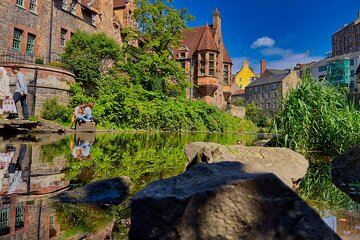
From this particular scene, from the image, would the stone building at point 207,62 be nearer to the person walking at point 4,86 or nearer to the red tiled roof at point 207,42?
the red tiled roof at point 207,42

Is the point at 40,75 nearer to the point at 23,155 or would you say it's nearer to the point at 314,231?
the point at 23,155

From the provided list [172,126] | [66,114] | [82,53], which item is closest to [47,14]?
[82,53]

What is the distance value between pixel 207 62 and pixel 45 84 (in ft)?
90.4

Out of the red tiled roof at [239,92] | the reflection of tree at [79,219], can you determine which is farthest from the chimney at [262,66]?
the reflection of tree at [79,219]

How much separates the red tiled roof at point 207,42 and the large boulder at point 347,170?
39.1 metres

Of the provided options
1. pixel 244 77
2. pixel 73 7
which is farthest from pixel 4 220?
pixel 244 77

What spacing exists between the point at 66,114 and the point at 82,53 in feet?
24.2

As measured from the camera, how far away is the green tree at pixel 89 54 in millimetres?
23484


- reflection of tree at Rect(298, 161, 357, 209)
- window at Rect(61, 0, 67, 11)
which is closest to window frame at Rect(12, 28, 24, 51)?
window at Rect(61, 0, 67, 11)

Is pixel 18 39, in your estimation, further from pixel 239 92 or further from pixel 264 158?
pixel 239 92

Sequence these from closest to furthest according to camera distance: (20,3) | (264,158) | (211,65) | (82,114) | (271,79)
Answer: (264,158), (82,114), (20,3), (211,65), (271,79)

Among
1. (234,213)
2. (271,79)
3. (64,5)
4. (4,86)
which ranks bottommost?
(234,213)

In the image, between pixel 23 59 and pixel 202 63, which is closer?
pixel 23 59

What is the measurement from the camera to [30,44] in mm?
23078
